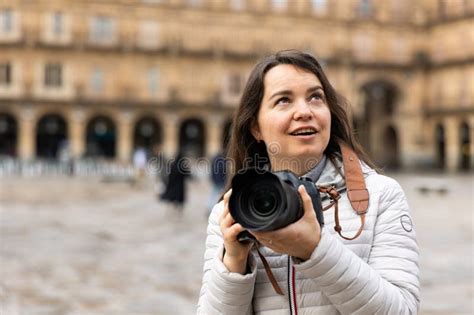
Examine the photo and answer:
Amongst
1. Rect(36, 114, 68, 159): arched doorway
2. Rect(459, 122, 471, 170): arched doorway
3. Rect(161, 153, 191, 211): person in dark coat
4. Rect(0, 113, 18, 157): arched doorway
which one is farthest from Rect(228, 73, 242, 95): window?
Rect(161, 153, 191, 211): person in dark coat

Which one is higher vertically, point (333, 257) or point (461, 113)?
point (333, 257)

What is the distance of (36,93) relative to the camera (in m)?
40.4

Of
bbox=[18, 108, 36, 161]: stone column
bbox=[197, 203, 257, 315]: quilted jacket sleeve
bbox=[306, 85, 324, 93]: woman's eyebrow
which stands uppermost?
bbox=[306, 85, 324, 93]: woman's eyebrow

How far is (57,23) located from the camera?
40531 mm

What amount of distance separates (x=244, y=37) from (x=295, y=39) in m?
3.57

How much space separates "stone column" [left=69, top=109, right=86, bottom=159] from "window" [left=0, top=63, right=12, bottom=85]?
14.4ft

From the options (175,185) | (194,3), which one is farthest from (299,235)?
(194,3)

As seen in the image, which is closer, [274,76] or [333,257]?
[333,257]

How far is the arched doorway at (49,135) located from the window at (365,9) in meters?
21.9

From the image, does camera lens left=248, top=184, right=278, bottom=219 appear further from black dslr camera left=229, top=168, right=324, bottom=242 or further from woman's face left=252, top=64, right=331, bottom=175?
woman's face left=252, top=64, right=331, bottom=175

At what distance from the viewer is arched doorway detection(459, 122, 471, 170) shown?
4475 centimetres

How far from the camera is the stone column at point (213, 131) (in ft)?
139

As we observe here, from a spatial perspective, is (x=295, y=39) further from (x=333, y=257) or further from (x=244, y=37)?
(x=333, y=257)

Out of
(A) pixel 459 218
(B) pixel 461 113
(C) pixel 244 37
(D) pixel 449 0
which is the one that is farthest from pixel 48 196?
(D) pixel 449 0
